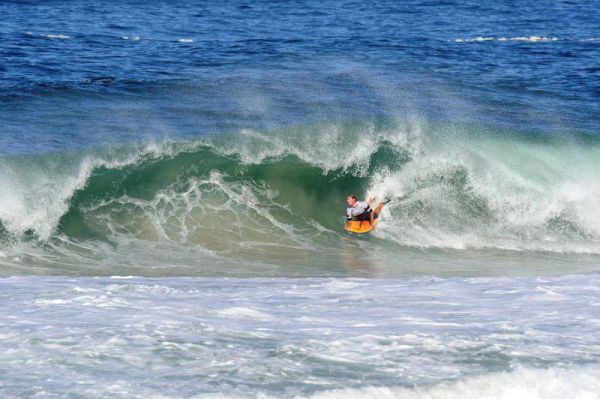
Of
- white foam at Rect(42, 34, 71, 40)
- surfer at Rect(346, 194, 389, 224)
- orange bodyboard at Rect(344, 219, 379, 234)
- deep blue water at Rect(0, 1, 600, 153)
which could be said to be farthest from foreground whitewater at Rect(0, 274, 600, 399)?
white foam at Rect(42, 34, 71, 40)

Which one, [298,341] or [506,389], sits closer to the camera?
[506,389]

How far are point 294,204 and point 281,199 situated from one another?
0.95 feet

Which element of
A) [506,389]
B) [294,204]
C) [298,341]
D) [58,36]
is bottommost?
[294,204]

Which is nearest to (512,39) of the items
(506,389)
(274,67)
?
(274,67)

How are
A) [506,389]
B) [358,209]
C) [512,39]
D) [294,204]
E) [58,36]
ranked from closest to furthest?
[506,389], [358,209], [294,204], [58,36], [512,39]

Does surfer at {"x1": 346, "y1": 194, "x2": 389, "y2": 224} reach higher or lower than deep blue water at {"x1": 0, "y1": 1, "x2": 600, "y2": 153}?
lower

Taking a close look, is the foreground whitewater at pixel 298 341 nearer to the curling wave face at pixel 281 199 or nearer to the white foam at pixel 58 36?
the curling wave face at pixel 281 199

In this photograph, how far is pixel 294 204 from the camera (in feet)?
65.2

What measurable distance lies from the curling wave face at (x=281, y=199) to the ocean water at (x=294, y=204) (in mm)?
63

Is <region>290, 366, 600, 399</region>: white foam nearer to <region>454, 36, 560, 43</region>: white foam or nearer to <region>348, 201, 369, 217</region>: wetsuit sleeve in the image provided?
<region>348, 201, 369, 217</region>: wetsuit sleeve

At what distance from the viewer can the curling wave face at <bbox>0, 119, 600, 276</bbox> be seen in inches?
696

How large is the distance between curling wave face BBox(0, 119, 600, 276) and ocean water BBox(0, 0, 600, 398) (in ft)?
0.21

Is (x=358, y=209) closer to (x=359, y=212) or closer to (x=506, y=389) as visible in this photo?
(x=359, y=212)

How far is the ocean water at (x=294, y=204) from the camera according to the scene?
9.88 m
